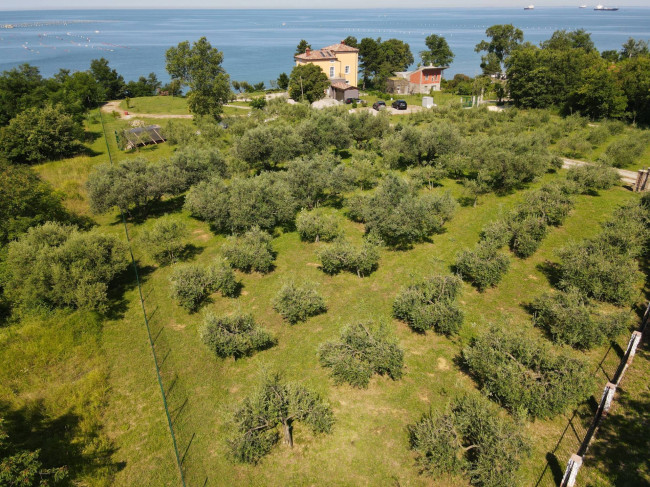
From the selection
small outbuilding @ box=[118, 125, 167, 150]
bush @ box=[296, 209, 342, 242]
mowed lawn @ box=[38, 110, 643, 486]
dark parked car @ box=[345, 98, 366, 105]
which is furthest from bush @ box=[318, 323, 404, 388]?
dark parked car @ box=[345, 98, 366, 105]

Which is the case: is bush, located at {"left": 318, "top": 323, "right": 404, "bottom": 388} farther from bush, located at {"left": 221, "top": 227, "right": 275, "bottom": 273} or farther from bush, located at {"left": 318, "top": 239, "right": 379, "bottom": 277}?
bush, located at {"left": 221, "top": 227, "right": 275, "bottom": 273}

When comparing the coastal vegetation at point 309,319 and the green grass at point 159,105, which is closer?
the coastal vegetation at point 309,319

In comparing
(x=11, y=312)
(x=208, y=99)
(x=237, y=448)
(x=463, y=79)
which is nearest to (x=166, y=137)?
(x=208, y=99)

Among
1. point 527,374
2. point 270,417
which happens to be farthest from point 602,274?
point 270,417

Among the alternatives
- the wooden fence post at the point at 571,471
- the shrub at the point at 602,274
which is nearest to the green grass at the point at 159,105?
the shrub at the point at 602,274

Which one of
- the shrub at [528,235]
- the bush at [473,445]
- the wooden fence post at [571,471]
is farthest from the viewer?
the shrub at [528,235]

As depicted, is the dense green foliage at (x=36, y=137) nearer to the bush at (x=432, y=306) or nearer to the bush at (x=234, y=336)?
the bush at (x=234, y=336)

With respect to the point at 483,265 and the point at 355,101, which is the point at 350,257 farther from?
the point at 355,101
